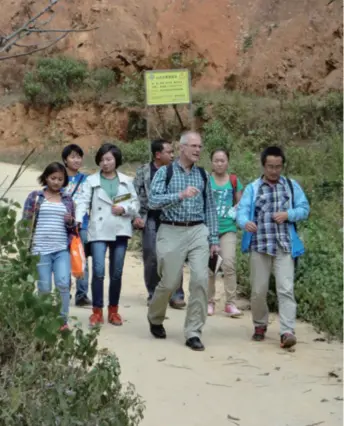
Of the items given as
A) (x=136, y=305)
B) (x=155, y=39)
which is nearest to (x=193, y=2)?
(x=155, y=39)

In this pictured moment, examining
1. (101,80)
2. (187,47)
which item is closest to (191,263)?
(101,80)

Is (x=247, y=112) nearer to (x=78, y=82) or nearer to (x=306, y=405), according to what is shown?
(x=78, y=82)

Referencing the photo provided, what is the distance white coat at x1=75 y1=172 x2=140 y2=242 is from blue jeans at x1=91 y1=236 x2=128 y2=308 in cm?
8

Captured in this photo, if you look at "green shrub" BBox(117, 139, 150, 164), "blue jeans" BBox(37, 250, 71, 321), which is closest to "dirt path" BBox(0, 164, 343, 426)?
"blue jeans" BBox(37, 250, 71, 321)

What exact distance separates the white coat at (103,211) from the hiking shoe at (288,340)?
5.48ft

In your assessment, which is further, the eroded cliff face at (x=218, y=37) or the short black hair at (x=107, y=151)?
the eroded cliff face at (x=218, y=37)

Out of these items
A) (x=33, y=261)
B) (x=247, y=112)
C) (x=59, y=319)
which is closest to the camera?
(x=59, y=319)

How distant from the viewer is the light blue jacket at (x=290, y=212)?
20.7ft

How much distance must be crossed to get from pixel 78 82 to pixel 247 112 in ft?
23.0

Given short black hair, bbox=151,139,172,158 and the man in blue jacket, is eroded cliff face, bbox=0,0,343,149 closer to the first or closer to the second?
short black hair, bbox=151,139,172,158

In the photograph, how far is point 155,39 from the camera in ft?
93.2

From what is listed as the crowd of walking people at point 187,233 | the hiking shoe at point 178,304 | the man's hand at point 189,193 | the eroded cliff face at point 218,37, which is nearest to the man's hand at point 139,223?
the crowd of walking people at point 187,233

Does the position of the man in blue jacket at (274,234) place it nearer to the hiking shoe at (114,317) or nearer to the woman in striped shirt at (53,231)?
the hiking shoe at (114,317)

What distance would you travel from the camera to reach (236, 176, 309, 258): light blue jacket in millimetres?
6309
